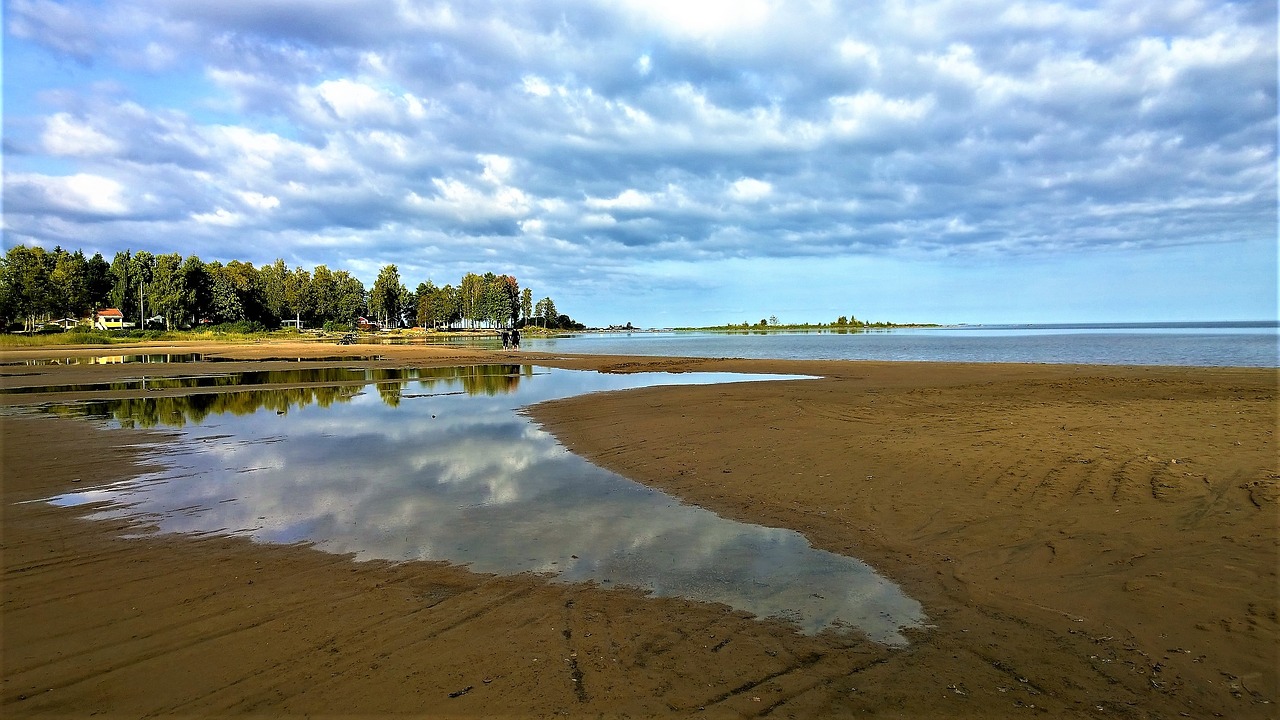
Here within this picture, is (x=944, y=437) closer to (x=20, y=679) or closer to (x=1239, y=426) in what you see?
(x=1239, y=426)

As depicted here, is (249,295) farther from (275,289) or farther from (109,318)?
(109,318)

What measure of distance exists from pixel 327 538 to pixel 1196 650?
28.1ft

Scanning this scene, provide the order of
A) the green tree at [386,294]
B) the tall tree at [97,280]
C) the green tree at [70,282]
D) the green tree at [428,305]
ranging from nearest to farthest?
the green tree at [70,282]
the tall tree at [97,280]
the green tree at [386,294]
the green tree at [428,305]

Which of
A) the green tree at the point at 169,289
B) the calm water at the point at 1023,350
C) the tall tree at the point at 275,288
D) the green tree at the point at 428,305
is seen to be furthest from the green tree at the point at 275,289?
the calm water at the point at 1023,350

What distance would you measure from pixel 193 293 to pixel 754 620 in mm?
116699

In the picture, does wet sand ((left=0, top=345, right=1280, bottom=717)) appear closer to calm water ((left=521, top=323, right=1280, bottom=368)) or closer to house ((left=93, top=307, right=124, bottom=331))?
calm water ((left=521, top=323, right=1280, bottom=368))

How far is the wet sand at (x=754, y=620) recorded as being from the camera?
399 centimetres

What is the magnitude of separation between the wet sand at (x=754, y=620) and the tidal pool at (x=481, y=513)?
0.35m

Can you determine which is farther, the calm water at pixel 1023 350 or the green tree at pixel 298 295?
the green tree at pixel 298 295

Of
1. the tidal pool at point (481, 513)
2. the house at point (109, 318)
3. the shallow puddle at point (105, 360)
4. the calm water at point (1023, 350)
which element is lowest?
the shallow puddle at point (105, 360)

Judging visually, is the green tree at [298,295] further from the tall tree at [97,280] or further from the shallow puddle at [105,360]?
the shallow puddle at [105,360]

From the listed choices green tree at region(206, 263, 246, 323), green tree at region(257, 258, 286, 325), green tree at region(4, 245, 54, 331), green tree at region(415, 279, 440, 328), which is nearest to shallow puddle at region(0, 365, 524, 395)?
green tree at region(4, 245, 54, 331)

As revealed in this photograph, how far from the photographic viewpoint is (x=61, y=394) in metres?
22.6

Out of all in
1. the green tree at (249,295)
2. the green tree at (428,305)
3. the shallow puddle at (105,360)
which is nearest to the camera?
the shallow puddle at (105,360)
